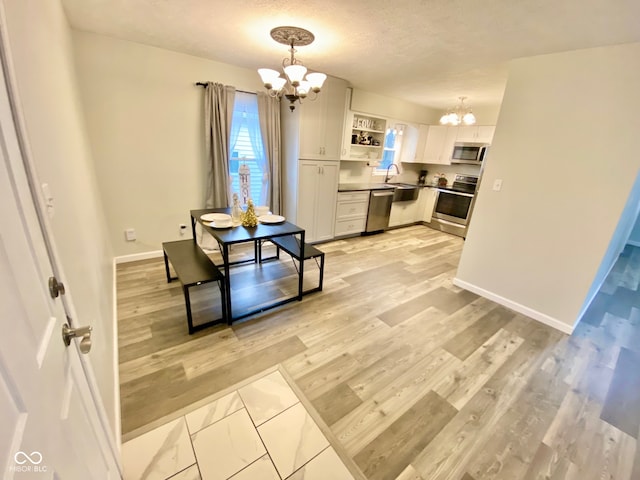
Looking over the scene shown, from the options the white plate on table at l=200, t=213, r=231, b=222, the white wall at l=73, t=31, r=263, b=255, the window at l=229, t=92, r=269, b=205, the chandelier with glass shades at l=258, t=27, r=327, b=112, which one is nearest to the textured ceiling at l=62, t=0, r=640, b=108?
the chandelier with glass shades at l=258, t=27, r=327, b=112

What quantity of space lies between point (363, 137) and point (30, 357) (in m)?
4.81

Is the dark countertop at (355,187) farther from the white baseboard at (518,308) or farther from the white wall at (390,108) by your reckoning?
the white baseboard at (518,308)

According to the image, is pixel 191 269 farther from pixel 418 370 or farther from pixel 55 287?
pixel 418 370

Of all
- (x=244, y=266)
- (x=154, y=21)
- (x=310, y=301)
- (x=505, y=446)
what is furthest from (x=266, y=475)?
(x=154, y=21)

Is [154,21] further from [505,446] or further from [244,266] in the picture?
[505,446]

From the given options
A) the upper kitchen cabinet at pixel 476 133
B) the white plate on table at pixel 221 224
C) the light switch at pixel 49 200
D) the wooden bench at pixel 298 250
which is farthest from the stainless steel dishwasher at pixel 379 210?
the light switch at pixel 49 200

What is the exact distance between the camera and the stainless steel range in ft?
16.1

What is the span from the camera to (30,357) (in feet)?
1.75

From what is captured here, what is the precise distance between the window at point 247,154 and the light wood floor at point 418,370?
4.24 ft

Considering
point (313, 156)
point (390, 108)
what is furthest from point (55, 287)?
point (390, 108)

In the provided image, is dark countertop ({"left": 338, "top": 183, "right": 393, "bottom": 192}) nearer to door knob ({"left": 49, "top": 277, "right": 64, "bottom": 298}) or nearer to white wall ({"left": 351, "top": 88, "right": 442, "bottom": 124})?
white wall ({"left": 351, "top": 88, "right": 442, "bottom": 124})

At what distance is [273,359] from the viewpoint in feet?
6.45

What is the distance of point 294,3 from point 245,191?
7.26 feet

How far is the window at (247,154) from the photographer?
347cm
